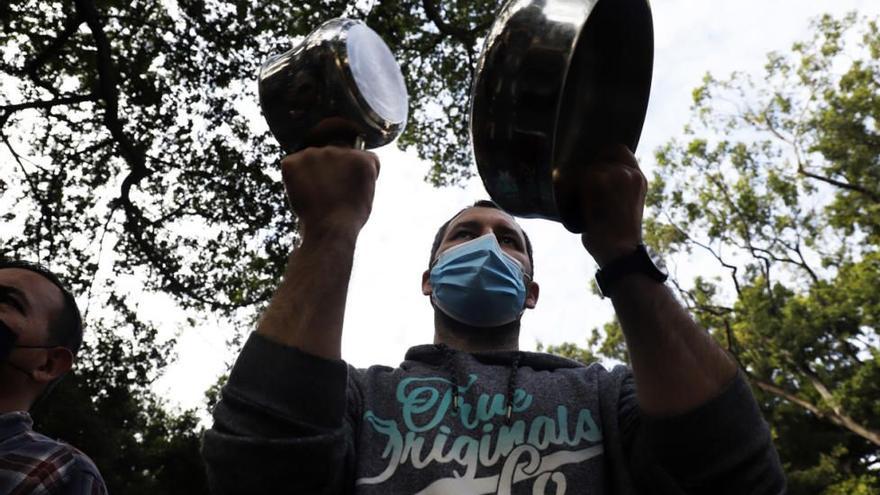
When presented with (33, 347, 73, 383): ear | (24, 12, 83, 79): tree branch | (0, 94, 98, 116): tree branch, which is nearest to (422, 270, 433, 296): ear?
(33, 347, 73, 383): ear

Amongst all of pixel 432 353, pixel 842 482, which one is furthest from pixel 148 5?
pixel 842 482

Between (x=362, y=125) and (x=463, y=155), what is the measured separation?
787 centimetres

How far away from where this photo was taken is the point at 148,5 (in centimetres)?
788

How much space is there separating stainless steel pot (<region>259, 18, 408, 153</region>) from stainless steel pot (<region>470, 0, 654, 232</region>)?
0.25m

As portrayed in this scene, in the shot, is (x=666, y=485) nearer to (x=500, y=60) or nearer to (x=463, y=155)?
(x=500, y=60)

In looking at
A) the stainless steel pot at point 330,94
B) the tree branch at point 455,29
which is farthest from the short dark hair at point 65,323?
the tree branch at point 455,29

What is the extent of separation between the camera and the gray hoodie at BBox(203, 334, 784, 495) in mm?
1386

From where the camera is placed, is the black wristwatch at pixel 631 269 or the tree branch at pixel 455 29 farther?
the tree branch at pixel 455 29

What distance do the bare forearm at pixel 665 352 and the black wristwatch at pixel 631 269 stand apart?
0.5 inches

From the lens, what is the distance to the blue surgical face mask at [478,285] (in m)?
2.34

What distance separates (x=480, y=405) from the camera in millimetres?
1826

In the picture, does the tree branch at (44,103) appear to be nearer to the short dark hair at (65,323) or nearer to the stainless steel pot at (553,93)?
the short dark hair at (65,323)

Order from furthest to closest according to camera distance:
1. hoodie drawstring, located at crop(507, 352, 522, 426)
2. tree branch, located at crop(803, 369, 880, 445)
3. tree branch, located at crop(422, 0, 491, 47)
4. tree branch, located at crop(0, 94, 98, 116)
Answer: tree branch, located at crop(803, 369, 880, 445), tree branch, located at crop(422, 0, 491, 47), tree branch, located at crop(0, 94, 98, 116), hoodie drawstring, located at crop(507, 352, 522, 426)

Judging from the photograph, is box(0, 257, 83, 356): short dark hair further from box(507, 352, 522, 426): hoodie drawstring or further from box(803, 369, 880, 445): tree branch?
box(803, 369, 880, 445): tree branch
